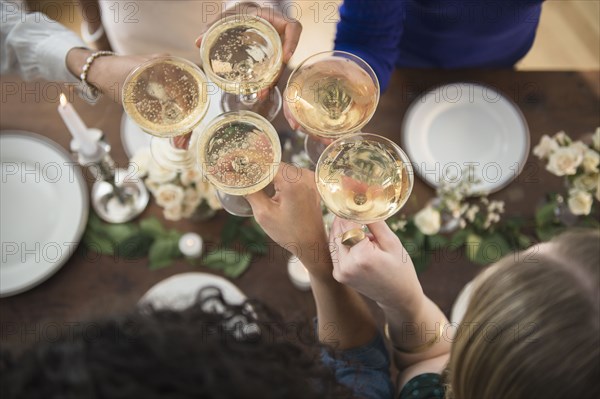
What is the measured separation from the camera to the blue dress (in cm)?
137

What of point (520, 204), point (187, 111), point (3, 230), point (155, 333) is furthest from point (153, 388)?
point (520, 204)

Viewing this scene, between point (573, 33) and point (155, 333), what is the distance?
3.02 m

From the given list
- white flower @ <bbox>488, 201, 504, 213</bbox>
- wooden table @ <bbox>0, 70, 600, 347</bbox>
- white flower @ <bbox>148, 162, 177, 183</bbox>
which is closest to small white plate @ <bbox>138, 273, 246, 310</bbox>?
wooden table @ <bbox>0, 70, 600, 347</bbox>

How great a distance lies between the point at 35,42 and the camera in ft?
4.41

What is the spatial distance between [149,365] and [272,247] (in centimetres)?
75

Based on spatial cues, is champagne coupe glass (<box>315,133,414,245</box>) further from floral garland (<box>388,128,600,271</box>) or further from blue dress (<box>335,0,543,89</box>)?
blue dress (<box>335,0,543,89</box>)

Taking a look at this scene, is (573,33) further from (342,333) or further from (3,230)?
(3,230)

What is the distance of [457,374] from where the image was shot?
91cm

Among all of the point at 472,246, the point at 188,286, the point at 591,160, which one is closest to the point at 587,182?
the point at 591,160

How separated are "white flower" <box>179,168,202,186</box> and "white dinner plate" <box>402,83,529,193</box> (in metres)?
0.61

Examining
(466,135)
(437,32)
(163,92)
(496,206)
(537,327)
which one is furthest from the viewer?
(437,32)

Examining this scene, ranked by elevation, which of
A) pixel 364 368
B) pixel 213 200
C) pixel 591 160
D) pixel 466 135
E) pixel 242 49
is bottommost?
pixel 364 368

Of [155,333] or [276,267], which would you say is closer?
[155,333]

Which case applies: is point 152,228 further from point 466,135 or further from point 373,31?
point 466,135
